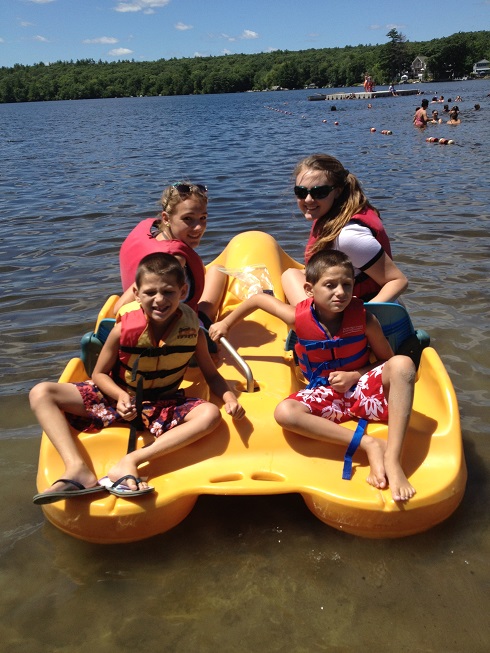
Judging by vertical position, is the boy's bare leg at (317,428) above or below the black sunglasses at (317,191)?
below

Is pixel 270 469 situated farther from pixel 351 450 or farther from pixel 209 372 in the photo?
pixel 209 372

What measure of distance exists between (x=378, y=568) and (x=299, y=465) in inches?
17.2

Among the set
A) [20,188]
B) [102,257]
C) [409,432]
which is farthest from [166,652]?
[20,188]

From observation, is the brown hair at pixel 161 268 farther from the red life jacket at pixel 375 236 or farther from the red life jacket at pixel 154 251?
the red life jacket at pixel 375 236

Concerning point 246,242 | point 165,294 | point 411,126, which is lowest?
point 411,126

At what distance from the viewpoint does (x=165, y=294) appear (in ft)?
7.80

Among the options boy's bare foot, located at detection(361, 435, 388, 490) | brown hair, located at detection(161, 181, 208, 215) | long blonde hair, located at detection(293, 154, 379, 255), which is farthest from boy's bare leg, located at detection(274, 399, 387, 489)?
brown hair, located at detection(161, 181, 208, 215)

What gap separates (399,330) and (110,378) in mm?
1203


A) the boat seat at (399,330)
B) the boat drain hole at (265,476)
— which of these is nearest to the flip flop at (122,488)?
the boat drain hole at (265,476)

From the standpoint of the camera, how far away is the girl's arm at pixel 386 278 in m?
2.79

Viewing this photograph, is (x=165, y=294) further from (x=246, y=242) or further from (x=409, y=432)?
(x=246, y=242)

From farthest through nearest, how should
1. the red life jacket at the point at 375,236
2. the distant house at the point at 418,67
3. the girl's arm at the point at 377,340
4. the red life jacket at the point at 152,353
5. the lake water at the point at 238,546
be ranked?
the distant house at the point at 418,67
the red life jacket at the point at 375,236
the girl's arm at the point at 377,340
the red life jacket at the point at 152,353
the lake water at the point at 238,546

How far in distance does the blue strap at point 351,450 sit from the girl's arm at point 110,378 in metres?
0.81

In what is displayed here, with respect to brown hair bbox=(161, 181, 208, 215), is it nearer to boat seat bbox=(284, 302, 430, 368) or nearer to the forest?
boat seat bbox=(284, 302, 430, 368)
